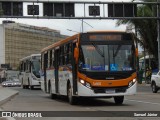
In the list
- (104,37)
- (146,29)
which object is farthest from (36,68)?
(104,37)

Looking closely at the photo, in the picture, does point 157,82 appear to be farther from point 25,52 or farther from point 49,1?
point 25,52


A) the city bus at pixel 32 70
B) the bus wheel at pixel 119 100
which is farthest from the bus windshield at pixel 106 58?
the city bus at pixel 32 70

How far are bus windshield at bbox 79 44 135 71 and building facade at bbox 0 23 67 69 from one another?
392 feet

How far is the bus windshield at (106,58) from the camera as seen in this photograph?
19484 mm

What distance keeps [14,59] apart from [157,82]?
4668 inches

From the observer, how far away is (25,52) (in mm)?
149750

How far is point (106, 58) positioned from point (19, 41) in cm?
12702

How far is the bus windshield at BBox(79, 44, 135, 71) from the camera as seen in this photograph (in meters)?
19.5

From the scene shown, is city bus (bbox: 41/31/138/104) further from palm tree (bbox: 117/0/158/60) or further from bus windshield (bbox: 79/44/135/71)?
palm tree (bbox: 117/0/158/60)

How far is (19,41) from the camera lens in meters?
145

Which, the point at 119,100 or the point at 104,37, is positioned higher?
the point at 104,37

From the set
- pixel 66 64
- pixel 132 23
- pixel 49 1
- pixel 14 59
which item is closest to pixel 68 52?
pixel 66 64

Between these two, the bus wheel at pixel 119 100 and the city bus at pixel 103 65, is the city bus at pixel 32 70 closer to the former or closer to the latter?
the bus wheel at pixel 119 100

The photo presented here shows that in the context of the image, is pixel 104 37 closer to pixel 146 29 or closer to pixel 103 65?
pixel 103 65
